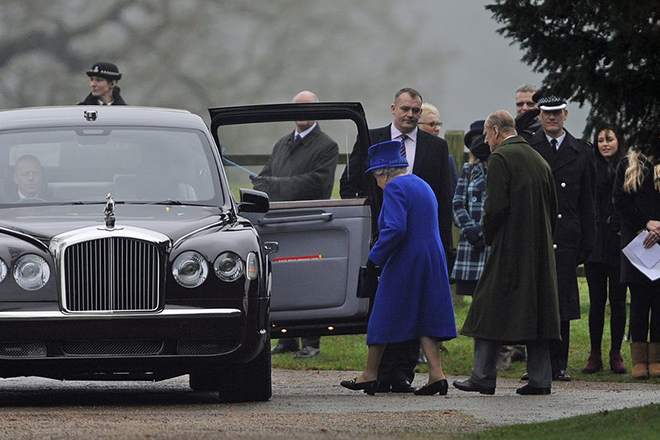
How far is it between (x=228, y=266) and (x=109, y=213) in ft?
2.42

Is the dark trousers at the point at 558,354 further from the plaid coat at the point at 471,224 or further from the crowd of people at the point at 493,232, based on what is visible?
the plaid coat at the point at 471,224

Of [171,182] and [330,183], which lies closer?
[171,182]

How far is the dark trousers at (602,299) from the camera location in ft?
40.9

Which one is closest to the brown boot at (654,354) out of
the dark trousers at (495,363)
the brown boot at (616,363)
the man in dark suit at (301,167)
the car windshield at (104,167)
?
the brown boot at (616,363)

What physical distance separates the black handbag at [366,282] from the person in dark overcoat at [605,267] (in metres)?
2.31

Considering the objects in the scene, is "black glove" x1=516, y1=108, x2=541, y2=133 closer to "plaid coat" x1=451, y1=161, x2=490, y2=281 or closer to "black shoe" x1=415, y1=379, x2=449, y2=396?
"plaid coat" x1=451, y1=161, x2=490, y2=281

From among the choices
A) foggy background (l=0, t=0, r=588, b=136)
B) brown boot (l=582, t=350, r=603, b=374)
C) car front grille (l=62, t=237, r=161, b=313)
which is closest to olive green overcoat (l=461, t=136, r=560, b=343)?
brown boot (l=582, t=350, r=603, b=374)

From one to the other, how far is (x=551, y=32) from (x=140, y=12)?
9.07 m

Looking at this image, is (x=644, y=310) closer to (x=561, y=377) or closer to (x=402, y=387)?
(x=561, y=377)

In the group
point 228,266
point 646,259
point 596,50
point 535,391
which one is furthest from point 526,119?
point 596,50

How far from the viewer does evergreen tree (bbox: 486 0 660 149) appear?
7.09 metres

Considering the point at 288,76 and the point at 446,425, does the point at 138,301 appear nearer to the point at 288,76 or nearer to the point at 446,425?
the point at 446,425

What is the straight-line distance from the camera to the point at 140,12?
15.8 meters

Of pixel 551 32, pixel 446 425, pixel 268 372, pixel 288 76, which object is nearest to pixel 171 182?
pixel 268 372
